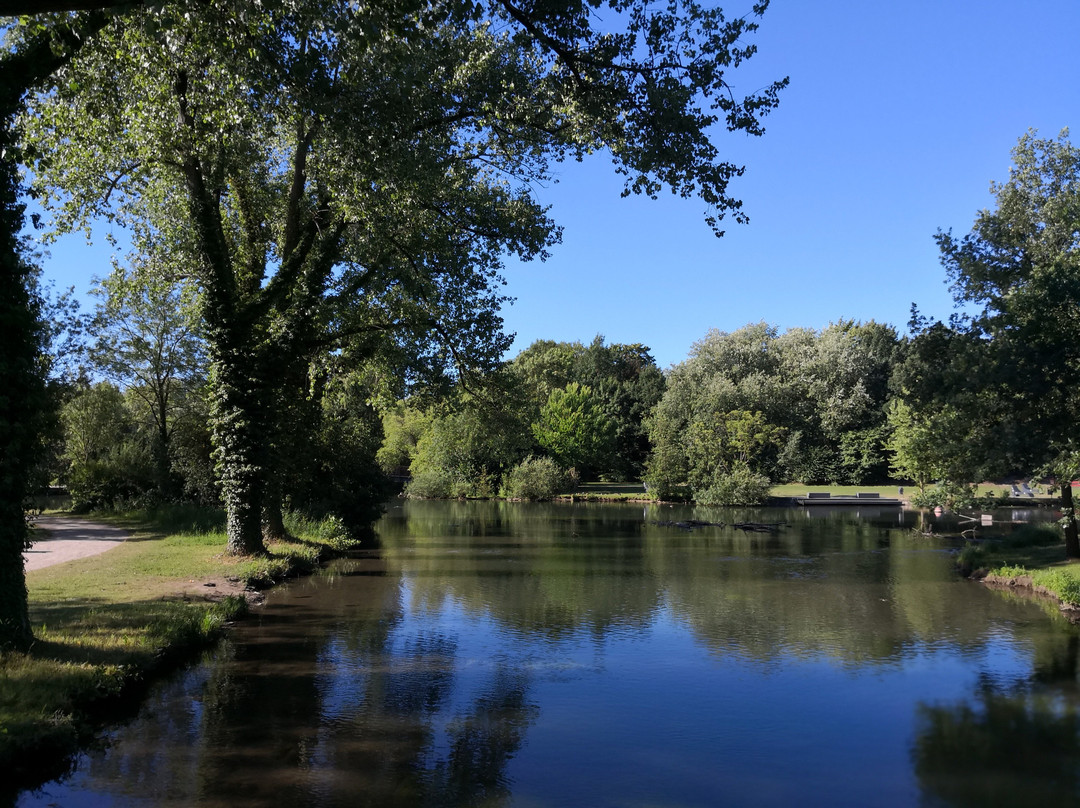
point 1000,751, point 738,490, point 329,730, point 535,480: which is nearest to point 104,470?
point 329,730

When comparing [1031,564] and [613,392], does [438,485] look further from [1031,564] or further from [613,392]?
[1031,564]

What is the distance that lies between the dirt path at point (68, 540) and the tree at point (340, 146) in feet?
12.4

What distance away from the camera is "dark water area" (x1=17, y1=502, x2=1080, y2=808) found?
7262 mm

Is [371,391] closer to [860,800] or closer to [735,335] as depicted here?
[860,800]

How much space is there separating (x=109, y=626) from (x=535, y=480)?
4532cm

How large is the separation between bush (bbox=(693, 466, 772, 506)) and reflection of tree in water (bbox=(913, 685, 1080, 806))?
121 feet

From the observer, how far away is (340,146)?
12133mm

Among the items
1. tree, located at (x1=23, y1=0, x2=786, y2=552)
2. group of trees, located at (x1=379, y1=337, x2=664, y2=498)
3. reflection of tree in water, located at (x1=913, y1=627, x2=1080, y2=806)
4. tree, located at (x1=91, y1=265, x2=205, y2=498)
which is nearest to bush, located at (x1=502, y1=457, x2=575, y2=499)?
group of trees, located at (x1=379, y1=337, x2=664, y2=498)

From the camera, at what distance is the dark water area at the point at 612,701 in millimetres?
7262

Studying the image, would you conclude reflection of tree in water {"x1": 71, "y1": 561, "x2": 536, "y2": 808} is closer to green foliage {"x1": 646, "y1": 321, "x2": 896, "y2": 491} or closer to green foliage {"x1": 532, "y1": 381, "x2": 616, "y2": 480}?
green foliage {"x1": 646, "y1": 321, "x2": 896, "y2": 491}

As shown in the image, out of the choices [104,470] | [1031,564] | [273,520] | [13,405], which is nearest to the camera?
[13,405]

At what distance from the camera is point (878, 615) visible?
50.3ft

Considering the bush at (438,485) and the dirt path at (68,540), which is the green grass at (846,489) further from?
the dirt path at (68,540)

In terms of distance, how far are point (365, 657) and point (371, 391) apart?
1391 cm
